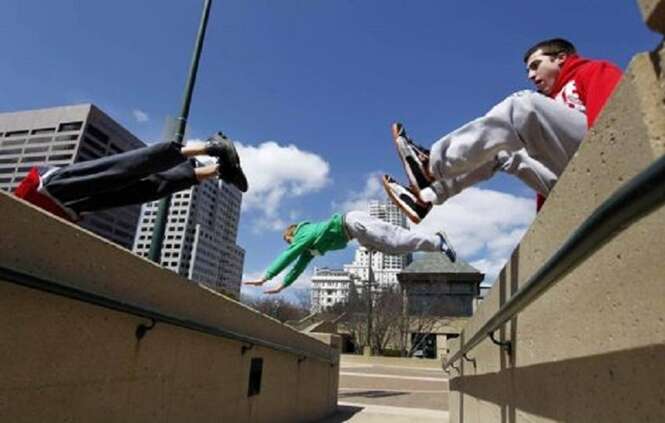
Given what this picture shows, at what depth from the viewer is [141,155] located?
11.6 ft

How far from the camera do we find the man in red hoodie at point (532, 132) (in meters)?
2.33

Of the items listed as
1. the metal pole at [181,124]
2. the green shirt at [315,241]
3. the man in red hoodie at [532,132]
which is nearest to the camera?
the man in red hoodie at [532,132]

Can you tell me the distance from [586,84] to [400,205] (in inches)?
63.8

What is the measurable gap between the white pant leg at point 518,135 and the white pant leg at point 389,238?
11.5 feet

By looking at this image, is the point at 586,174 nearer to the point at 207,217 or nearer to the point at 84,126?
the point at 84,126

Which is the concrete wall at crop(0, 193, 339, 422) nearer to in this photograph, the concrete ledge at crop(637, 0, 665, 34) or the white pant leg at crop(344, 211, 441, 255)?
the concrete ledge at crop(637, 0, 665, 34)

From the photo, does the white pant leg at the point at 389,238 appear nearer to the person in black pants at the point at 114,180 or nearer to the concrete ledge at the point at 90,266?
the person in black pants at the point at 114,180

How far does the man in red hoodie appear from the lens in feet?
7.64

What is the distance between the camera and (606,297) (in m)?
1.26

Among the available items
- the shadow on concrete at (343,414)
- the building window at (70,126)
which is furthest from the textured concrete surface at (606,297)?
the building window at (70,126)

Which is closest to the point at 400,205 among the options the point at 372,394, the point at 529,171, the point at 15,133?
the point at 529,171

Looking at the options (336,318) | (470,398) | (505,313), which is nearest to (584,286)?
(505,313)

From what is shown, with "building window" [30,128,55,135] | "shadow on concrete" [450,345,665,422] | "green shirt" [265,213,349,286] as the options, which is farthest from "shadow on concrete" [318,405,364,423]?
"building window" [30,128,55,135]

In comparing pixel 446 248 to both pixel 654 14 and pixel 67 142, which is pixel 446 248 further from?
pixel 67 142
